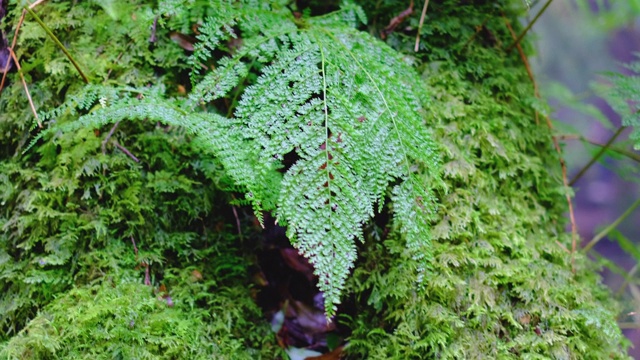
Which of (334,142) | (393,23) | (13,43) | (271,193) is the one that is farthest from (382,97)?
(13,43)

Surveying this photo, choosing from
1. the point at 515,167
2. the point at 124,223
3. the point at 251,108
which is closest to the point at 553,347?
the point at 515,167

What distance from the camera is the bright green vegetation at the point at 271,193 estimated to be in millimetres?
1319

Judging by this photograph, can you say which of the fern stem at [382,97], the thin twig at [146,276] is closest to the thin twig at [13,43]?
the thin twig at [146,276]

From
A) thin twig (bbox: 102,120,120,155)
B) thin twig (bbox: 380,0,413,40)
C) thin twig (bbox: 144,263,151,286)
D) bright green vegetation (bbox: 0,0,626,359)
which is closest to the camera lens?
bright green vegetation (bbox: 0,0,626,359)

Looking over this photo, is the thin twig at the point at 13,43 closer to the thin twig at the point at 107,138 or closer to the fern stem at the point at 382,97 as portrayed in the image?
the thin twig at the point at 107,138

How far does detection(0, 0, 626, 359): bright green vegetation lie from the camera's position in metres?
1.32

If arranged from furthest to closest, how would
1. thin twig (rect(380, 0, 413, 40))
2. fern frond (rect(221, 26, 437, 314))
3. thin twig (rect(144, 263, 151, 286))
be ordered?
thin twig (rect(380, 0, 413, 40)), thin twig (rect(144, 263, 151, 286)), fern frond (rect(221, 26, 437, 314))

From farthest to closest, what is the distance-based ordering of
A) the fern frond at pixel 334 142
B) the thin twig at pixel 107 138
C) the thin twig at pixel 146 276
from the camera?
the thin twig at pixel 107 138 → the thin twig at pixel 146 276 → the fern frond at pixel 334 142

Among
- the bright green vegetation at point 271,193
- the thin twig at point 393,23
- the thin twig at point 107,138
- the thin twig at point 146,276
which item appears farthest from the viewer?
the thin twig at point 393,23

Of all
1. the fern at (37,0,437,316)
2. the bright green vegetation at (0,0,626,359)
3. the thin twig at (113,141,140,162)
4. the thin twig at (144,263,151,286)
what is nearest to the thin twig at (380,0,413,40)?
the bright green vegetation at (0,0,626,359)

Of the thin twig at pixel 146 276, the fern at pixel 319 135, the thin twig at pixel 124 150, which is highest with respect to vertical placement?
the fern at pixel 319 135

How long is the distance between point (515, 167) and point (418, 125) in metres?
0.75

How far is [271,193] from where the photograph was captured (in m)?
1.46

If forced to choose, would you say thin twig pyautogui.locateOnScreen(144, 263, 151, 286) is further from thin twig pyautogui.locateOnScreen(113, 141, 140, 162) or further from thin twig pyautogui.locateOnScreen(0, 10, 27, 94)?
thin twig pyautogui.locateOnScreen(0, 10, 27, 94)
